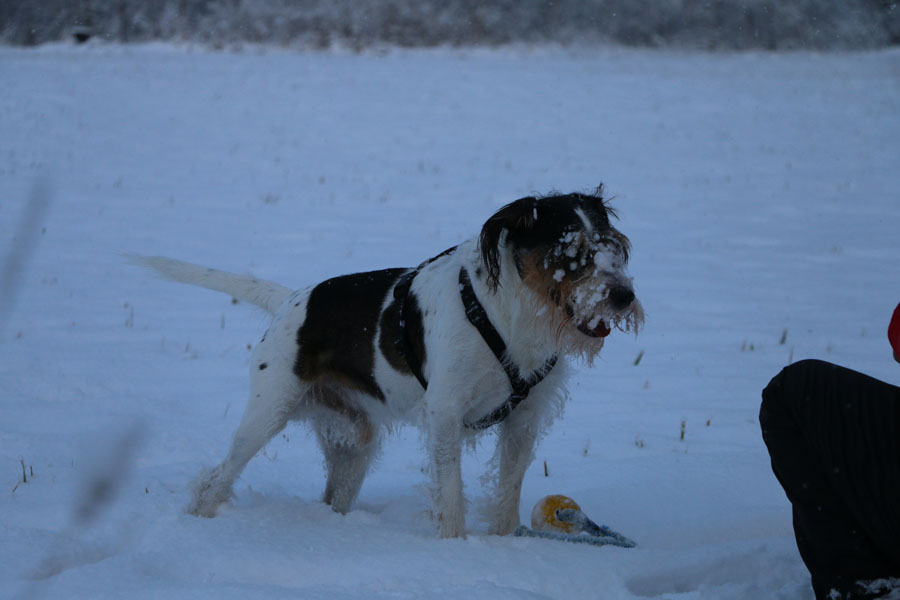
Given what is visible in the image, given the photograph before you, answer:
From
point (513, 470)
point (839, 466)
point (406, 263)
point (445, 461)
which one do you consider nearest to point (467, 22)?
point (406, 263)

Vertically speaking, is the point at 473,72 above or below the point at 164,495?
below

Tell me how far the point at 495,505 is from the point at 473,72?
60.0 feet

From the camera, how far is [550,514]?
144 inches

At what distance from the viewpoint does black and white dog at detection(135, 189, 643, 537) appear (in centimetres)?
335

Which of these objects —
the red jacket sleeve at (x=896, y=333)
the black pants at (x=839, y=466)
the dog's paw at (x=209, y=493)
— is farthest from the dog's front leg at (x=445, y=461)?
the red jacket sleeve at (x=896, y=333)

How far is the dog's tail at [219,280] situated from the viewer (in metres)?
4.29

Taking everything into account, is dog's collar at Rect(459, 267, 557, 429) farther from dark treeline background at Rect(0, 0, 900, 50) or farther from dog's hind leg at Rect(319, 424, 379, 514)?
dark treeline background at Rect(0, 0, 900, 50)

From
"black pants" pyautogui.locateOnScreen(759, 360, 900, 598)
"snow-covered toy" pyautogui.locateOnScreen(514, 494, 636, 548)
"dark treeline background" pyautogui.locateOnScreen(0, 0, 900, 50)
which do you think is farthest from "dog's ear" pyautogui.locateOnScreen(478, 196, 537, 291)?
"dark treeline background" pyautogui.locateOnScreen(0, 0, 900, 50)

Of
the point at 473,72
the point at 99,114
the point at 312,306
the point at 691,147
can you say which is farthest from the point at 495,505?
the point at 473,72

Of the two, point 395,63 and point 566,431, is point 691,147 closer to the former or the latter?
point 395,63

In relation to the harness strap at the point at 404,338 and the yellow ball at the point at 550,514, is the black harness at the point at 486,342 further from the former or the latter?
the yellow ball at the point at 550,514

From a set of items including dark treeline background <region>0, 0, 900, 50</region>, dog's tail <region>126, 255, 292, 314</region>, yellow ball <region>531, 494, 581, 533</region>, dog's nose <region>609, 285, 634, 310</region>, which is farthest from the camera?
dark treeline background <region>0, 0, 900, 50</region>

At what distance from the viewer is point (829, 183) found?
45.3ft

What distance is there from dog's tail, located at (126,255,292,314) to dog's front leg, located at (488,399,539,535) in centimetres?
143
